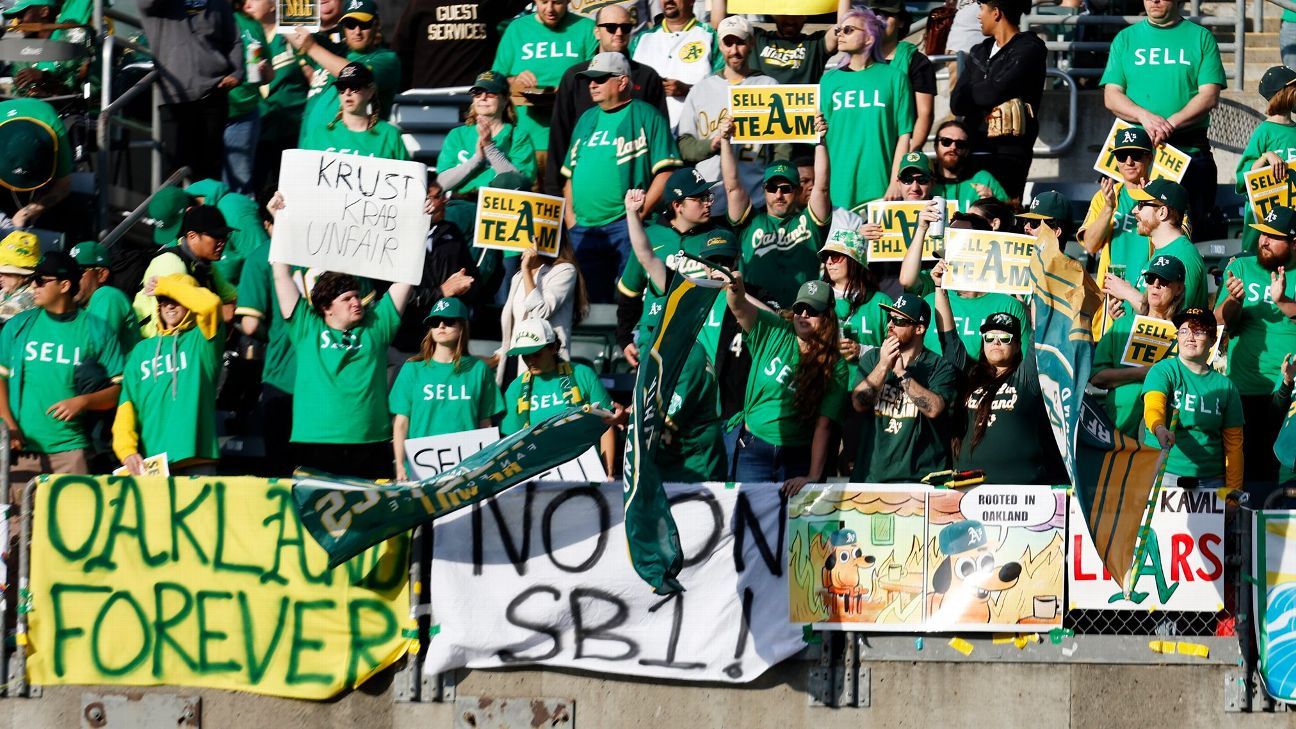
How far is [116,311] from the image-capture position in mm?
13094

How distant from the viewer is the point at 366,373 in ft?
41.3

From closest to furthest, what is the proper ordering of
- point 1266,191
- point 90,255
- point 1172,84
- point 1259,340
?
1. point 1259,340
2. point 90,255
3. point 1266,191
4. point 1172,84

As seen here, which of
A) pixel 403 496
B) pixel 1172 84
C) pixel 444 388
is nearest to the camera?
pixel 403 496

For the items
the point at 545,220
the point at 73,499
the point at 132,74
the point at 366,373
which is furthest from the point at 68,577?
the point at 132,74

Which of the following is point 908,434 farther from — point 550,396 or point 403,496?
point 403,496

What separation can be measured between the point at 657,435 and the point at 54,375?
3717 mm

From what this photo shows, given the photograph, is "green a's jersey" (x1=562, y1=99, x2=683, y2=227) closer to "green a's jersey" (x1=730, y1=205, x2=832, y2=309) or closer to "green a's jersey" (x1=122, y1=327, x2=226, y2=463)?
"green a's jersey" (x1=730, y1=205, x2=832, y2=309)

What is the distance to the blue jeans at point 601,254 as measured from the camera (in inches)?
559

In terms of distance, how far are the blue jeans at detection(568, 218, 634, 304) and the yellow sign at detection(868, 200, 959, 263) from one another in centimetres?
167

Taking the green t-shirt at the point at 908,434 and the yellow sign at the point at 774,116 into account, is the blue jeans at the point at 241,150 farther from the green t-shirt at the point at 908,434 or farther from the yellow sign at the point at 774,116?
the green t-shirt at the point at 908,434

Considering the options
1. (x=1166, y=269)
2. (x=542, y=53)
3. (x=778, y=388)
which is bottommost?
(x=778, y=388)

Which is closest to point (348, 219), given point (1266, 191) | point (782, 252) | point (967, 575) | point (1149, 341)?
point (782, 252)

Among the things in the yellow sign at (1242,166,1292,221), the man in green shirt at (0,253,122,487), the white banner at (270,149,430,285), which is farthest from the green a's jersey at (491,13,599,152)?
the yellow sign at (1242,166,1292,221)

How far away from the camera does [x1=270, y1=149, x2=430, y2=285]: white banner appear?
13.1 m
